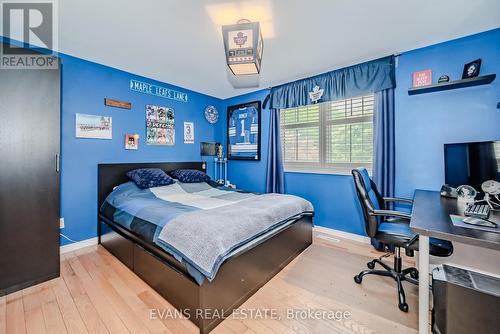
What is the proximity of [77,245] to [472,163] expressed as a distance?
458 cm

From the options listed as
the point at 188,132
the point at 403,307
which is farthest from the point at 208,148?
the point at 403,307

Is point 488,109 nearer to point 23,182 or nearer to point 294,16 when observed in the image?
point 294,16

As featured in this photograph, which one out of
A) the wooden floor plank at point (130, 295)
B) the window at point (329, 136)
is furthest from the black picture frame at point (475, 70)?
the wooden floor plank at point (130, 295)

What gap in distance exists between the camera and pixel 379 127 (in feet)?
8.75

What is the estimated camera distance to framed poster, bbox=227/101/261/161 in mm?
4000

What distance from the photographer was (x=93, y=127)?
2.78 metres

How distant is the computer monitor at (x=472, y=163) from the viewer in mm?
1865

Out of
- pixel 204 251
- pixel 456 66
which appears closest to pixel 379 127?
pixel 456 66

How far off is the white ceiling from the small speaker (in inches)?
63.4

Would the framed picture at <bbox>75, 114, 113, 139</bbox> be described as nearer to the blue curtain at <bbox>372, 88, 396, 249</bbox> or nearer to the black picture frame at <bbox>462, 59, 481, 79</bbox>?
the blue curtain at <bbox>372, 88, 396, 249</bbox>

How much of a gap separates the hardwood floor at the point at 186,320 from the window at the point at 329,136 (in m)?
1.51

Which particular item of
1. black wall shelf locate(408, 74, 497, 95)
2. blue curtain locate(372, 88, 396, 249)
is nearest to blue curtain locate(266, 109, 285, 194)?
blue curtain locate(372, 88, 396, 249)

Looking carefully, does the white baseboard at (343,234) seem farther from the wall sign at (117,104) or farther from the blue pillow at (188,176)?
the wall sign at (117,104)

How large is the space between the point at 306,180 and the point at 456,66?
222cm
